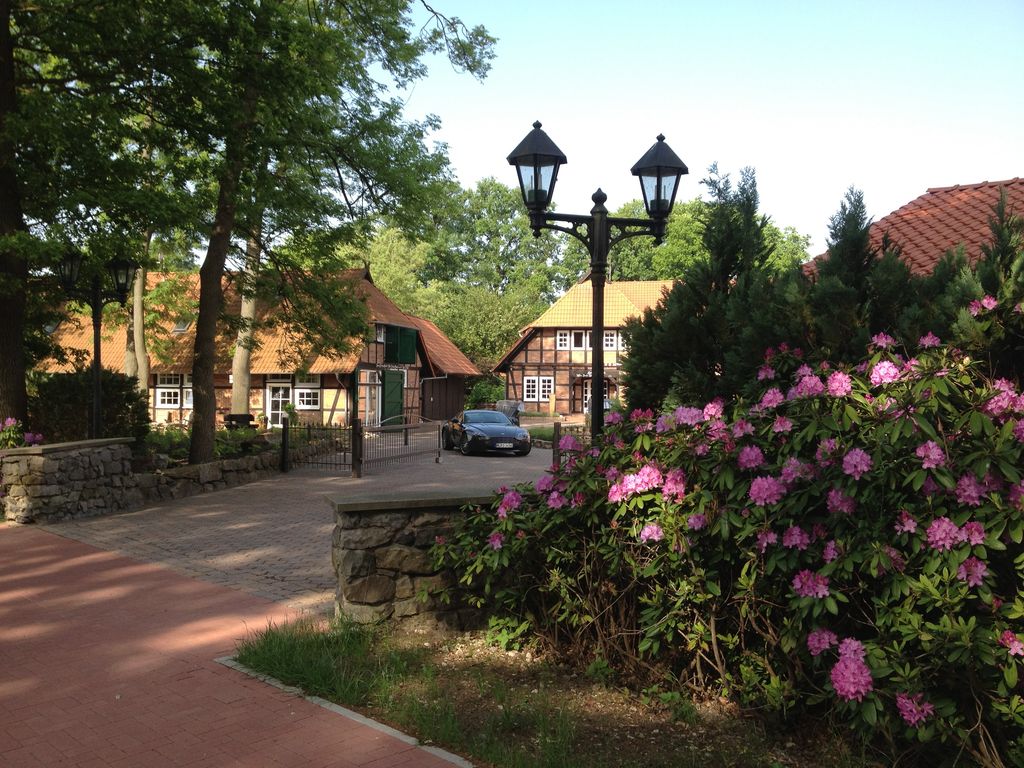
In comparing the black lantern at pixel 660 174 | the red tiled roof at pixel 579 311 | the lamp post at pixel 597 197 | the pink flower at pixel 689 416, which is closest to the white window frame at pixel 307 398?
the red tiled roof at pixel 579 311

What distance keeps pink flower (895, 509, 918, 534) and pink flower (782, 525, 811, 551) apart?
1.42 feet

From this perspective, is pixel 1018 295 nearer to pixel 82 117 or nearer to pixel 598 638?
pixel 598 638

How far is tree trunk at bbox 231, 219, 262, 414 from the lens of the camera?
60.3 feet

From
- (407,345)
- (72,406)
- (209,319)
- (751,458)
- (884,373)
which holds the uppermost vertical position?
(407,345)

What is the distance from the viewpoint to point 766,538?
3.99m

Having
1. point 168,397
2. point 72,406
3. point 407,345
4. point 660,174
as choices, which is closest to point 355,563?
point 660,174

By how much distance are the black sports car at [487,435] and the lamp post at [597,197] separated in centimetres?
1710

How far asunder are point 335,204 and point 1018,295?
1600 centimetres

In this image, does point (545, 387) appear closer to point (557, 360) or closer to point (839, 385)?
point (557, 360)

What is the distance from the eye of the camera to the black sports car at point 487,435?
25.2 meters

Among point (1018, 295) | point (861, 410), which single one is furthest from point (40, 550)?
point (1018, 295)

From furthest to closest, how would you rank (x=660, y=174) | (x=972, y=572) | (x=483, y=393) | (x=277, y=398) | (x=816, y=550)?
(x=483, y=393), (x=277, y=398), (x=660, y=174), (x=816, y=550), (x=972, y=572)

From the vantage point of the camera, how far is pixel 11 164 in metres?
13.0

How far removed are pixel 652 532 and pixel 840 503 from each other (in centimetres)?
105
